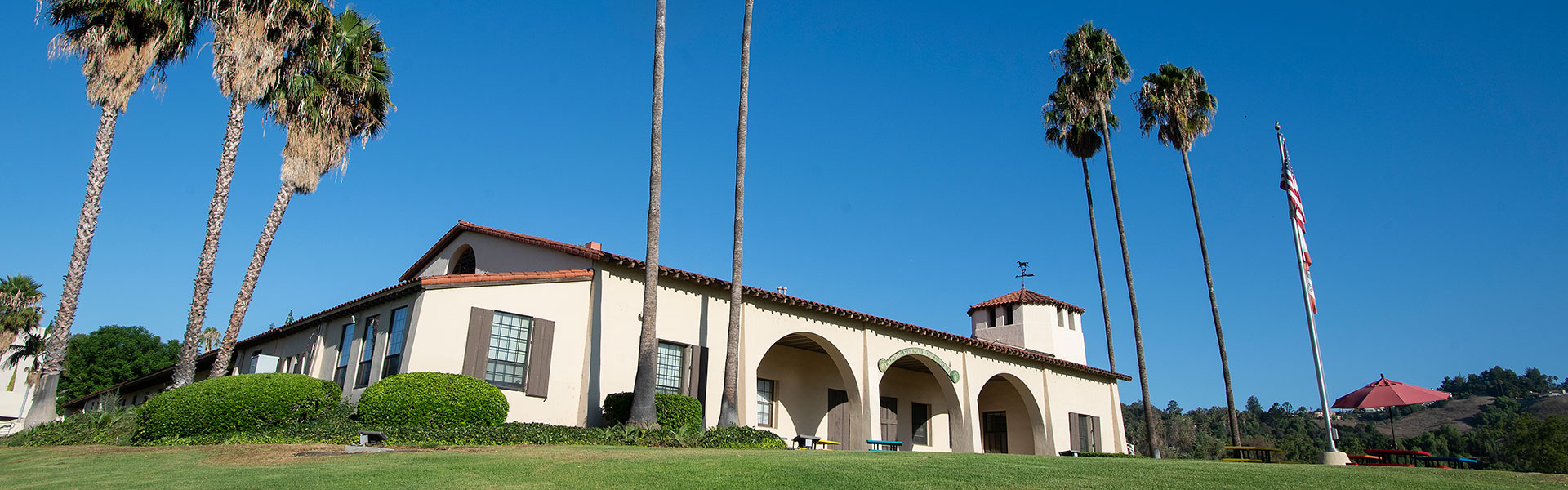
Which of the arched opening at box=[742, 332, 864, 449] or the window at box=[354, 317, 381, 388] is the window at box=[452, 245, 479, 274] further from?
the arched opening at box=[742, 332, 864, 449]

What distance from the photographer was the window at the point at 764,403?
74.1ft

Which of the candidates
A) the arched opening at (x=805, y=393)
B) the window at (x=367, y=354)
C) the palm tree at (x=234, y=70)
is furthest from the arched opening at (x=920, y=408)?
the palm tree at (x=234, y=70)

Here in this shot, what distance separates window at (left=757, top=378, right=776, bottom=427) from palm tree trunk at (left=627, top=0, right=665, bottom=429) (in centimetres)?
546

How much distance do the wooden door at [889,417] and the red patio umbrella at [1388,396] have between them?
447 inches

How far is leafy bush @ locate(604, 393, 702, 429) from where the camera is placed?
1645 cm

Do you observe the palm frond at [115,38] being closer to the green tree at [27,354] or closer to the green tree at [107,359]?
the green tree at [27,354]

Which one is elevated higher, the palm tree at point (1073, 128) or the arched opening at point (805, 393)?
the palm tree at point (1073, 128)

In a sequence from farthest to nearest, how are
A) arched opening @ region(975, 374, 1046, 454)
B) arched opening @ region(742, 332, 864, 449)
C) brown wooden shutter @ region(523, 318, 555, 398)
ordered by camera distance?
arched opening @ region(975, 374, 1046, 454) < arched opening @ region(742, 332, 864, 449) < brown wooden shutter @ region(523, 318, 555, 398)

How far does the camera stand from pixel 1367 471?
34.7 feet

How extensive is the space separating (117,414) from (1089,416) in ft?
86.8

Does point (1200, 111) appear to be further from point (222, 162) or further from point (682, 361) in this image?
point (222, 162)

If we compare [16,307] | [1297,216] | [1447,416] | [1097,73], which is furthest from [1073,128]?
[1447,416]

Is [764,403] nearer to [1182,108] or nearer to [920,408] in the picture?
[920,408]

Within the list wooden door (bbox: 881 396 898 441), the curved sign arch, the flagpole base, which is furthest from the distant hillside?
the flagpole base
